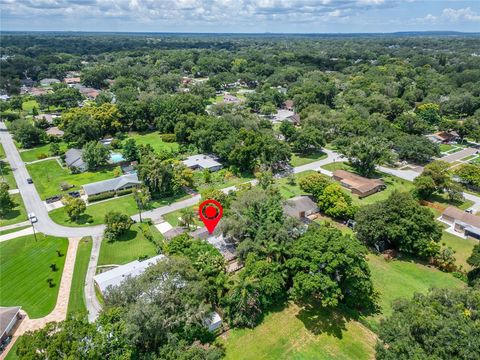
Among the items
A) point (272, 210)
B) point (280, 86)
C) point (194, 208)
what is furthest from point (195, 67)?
point (272, 210)

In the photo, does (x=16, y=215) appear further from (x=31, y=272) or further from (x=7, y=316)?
(x=7, y=316)

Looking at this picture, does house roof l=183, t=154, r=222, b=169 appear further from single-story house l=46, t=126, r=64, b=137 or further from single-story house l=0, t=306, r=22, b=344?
single-story house l=46, t=126, r=64, b=137

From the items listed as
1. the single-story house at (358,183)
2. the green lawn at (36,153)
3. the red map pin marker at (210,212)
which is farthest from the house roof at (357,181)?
the green lawn at (36,153)

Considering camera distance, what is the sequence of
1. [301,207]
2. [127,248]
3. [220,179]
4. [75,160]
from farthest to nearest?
[75,160], [220,179], [301,207], [127,248]

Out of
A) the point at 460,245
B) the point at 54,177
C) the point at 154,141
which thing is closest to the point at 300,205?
the point at 460,245

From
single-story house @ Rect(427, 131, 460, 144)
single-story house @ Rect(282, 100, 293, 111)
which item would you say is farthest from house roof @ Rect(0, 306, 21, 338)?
single-story house @ Rect(282, 100, 293, 111)

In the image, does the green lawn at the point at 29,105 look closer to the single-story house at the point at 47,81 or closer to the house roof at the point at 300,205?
the single-story house at the point at 47,81
